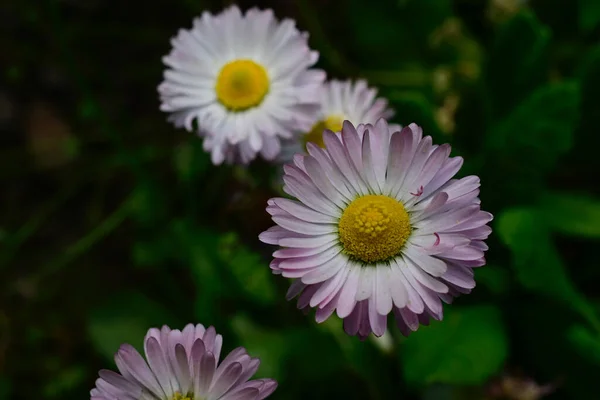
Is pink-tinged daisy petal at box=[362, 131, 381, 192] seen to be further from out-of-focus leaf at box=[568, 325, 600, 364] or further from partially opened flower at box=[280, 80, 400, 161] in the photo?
out-of-focus leaf at box=[568, 325, 600, 364]

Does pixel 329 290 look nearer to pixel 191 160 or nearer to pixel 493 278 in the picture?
pixel 493 278

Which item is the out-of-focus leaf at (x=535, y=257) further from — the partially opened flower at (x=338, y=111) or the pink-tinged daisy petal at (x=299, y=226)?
the pink-tinged daisy petal at (x=299, y=226)

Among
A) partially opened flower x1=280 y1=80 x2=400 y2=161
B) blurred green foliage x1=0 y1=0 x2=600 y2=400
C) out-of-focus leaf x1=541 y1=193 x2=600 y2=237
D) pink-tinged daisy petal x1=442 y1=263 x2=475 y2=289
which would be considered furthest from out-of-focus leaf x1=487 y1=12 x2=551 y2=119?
pink-tinged daisy petal x1=442 y1=263 x2=475 y2=289

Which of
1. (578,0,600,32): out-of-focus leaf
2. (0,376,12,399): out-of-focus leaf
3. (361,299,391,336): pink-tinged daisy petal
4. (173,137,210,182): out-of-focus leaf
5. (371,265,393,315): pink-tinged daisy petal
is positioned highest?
(173,137,210,182): out-of-focus leaf

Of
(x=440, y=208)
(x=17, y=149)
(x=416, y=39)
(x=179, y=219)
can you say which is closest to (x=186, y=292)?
(x=179, y=219)

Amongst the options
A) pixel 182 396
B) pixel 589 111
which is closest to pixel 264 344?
pixel 182 396

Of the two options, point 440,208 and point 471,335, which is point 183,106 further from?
point 471,335
